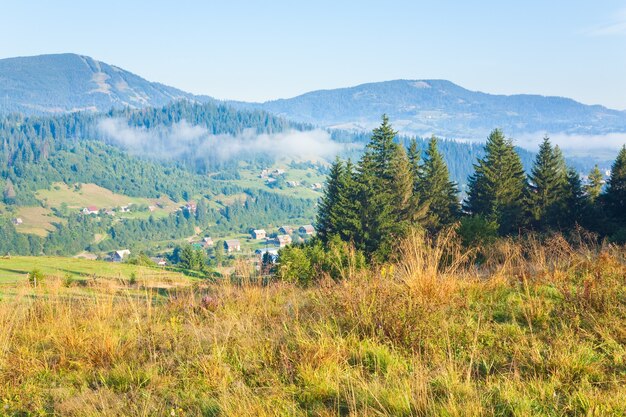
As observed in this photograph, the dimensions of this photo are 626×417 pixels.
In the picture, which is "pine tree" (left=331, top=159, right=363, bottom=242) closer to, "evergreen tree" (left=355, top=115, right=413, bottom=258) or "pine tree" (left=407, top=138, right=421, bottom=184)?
"evergreen tree" (left=355, top=115, right=413, bottom=258)

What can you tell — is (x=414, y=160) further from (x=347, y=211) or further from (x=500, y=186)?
(x=347, y=211)

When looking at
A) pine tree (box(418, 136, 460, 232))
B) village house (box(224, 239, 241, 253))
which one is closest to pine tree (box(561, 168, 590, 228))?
pine tree (box(418, 136, 460, 232))

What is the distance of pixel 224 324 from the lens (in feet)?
17.0

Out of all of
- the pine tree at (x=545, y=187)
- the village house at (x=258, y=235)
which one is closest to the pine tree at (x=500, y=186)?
the pine tree at (x=545, y=187)

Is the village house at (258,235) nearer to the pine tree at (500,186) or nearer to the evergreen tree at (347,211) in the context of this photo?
the pine tree at (500,186)

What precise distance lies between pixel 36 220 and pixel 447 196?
178285 millimetres

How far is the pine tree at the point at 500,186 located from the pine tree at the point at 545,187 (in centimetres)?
148

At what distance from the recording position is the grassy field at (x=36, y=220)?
165625 mm

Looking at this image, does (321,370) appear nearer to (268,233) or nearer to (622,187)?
(622,187)

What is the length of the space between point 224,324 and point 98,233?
200m

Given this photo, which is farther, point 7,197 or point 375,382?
point 7,197

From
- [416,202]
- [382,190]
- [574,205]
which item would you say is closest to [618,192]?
[574,205]

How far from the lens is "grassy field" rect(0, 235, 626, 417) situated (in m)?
3.23

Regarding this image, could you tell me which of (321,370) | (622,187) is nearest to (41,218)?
(622,187)
